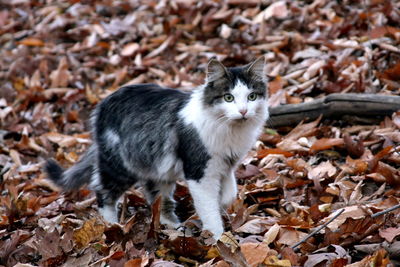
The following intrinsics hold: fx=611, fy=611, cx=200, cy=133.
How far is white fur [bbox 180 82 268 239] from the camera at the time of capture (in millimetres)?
4566

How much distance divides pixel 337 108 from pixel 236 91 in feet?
5.80

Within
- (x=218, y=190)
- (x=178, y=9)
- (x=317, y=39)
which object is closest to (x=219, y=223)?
(x=218, y=190)

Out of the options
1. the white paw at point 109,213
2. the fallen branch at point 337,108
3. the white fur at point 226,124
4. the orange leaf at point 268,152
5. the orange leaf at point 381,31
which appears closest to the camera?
the white fur at point 226,124

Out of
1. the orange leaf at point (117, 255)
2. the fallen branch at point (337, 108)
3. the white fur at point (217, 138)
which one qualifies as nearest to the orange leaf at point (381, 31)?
the fallen branch at point (337, 108)

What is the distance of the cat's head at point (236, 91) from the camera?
176 inches

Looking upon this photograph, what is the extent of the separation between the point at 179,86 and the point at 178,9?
2080 mm

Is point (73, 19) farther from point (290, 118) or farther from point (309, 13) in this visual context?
point (290, 118)

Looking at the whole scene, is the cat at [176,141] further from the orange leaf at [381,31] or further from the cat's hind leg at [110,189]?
the orange leaf at [381,31]

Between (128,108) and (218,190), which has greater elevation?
(128,108)

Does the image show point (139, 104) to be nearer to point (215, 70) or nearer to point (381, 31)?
point (215, 70)

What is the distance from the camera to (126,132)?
16.9 feet

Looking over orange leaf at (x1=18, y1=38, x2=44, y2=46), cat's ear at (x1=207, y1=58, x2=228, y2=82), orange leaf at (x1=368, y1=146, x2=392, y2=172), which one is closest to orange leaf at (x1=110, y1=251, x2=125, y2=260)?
cat's ear at (x1=207, y1=58, x2=228, y2=82)

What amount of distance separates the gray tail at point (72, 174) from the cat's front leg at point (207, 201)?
1254 mm

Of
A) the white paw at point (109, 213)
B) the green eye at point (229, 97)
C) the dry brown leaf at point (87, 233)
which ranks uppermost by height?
the green eye at point (229, 97)
